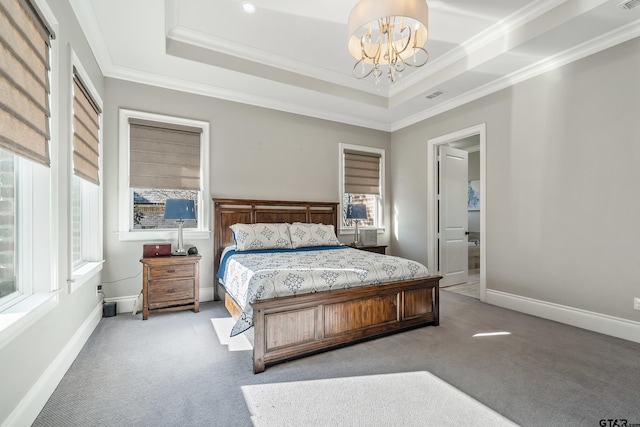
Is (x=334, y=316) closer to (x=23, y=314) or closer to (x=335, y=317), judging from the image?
(x=335, y=317)

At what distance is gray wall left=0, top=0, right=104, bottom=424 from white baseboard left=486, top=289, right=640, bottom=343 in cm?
449

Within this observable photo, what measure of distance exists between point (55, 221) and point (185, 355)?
1.39 meters

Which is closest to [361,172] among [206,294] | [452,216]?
[452,216]

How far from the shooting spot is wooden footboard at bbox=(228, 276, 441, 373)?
89.5 inches

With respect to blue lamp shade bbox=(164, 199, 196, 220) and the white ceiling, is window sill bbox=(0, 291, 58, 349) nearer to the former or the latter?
blue lamp shade bbox=(164, 199, 196, 220)

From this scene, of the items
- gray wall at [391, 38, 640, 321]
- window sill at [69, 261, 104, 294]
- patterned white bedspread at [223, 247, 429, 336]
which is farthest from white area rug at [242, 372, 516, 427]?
gray wall at [391, 38, 640, 321]

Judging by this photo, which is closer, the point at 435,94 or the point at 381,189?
the point at 435,94

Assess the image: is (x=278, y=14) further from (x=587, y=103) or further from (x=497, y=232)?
(x=497, y=232)

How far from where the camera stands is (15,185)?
1.85 meters

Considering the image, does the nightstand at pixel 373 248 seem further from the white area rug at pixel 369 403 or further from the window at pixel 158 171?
the white area rug at pixel 369 403

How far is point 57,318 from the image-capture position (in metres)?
2.10

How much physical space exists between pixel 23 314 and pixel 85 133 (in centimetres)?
190

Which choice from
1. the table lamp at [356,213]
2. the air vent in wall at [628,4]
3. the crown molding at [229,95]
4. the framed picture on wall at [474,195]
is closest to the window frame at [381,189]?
the table lamp at [356,213]

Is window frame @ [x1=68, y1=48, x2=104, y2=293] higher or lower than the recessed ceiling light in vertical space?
lower
